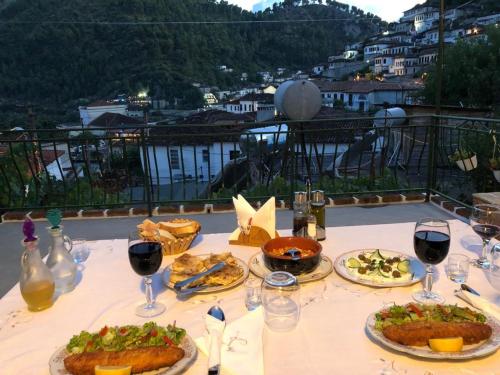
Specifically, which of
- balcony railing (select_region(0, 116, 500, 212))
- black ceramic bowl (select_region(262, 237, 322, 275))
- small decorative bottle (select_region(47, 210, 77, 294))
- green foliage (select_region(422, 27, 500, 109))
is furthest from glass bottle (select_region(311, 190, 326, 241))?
green foliage (select_region(422, 27, 500, 109))

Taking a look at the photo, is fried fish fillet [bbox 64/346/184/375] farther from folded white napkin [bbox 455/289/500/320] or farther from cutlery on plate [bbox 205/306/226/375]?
folded white napkin [bbox 455/289/500/320]

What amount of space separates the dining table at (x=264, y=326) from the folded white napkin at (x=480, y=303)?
0.03 meters

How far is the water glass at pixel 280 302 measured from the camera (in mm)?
1007

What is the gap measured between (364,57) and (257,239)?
69.4 m

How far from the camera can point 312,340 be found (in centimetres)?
100

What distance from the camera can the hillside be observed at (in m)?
28.4

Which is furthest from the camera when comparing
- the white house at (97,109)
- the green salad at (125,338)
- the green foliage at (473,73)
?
the white house at (97,109)

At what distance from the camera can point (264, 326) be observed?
1052 mm

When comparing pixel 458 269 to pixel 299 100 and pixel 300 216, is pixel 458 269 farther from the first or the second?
pixel 299 100

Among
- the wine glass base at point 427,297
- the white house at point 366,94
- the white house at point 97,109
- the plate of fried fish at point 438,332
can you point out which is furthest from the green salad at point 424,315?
the white house at point 366,94

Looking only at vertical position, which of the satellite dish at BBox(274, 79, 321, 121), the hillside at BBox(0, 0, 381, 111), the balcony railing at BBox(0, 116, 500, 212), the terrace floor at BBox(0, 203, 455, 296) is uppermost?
the hillside at BBox(0, 0, 381, 111)

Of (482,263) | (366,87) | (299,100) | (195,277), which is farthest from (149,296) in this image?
(366,87)

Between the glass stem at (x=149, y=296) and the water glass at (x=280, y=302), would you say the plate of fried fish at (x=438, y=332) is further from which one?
the glass stem at (x=149, y=296)

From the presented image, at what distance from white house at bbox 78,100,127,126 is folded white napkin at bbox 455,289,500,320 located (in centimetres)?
2595
